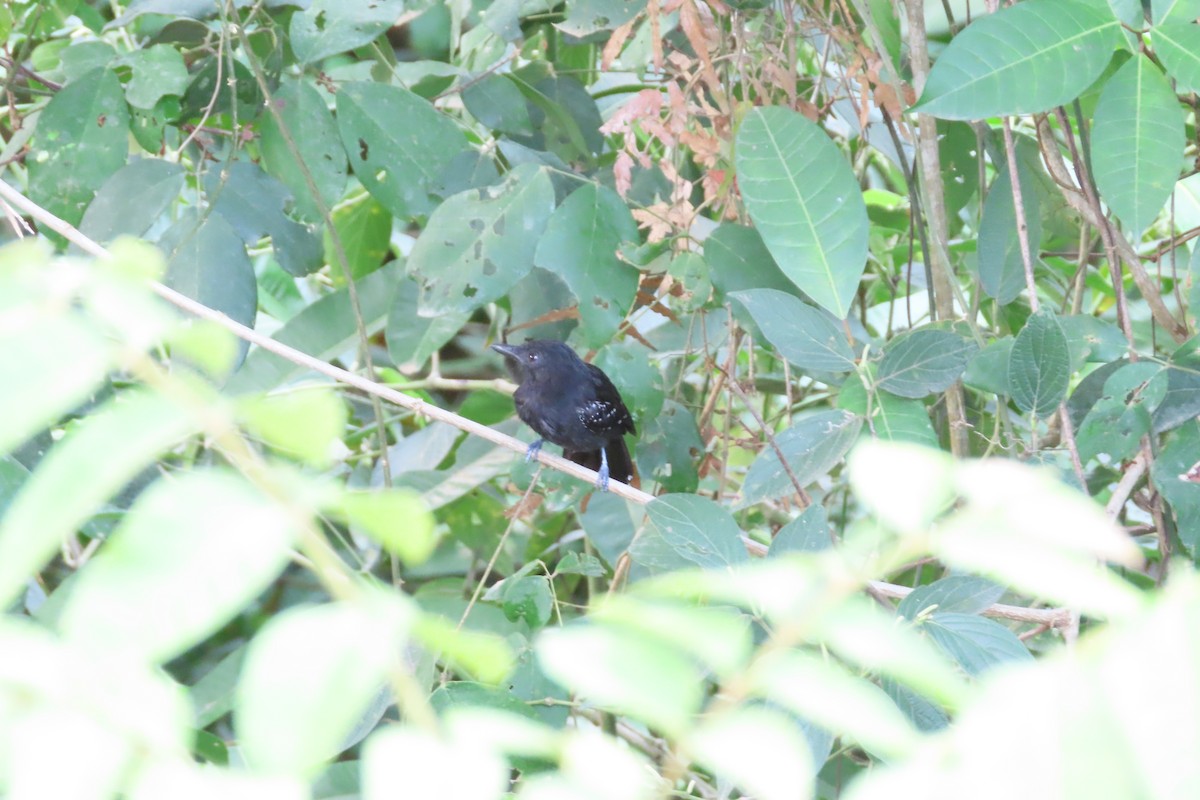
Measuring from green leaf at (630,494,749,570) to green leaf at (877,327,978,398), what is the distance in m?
0.51

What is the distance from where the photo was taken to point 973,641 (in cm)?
162

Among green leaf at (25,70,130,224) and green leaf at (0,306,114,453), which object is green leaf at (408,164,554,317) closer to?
green leaf at (25,70,130,224)

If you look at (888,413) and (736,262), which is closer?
(888,413)

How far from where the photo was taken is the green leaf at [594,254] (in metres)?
2.60

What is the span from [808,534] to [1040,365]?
0.69 m

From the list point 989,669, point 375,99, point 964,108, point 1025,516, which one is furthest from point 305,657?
point 375,99

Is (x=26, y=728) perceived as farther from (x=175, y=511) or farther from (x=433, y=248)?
(x=433, y=248)

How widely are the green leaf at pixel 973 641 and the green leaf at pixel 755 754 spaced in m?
1.15

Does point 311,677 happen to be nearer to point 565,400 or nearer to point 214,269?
point 214,269

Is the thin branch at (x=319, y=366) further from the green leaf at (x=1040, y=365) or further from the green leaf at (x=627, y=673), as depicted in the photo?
the green leaf at (x=627, y=673)

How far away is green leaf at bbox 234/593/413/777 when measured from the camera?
0.49 metres

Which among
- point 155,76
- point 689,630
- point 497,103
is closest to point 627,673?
point 689,630

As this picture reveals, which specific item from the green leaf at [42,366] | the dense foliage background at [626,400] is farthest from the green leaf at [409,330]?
the green leaf at [42,366]

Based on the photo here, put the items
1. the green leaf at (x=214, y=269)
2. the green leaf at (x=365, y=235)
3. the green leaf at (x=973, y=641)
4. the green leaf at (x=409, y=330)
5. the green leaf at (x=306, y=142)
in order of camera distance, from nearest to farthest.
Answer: the green leaf at (x=973, y=641) → the green leaf at (x=214, y=269) → the green leaf at (x=306, y=142) → the green leaf at (x=409, y=330) → the green leaf at (x=365, y=235)
